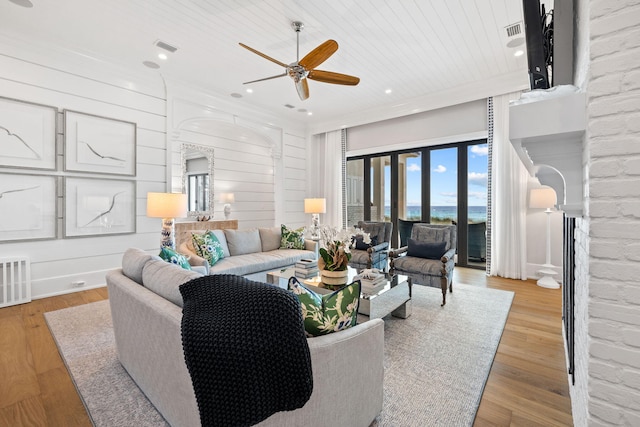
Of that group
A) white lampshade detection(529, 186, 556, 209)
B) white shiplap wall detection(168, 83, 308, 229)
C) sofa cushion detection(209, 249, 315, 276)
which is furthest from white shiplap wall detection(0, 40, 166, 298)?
white lampshade detection(529, 186, 556, 209)

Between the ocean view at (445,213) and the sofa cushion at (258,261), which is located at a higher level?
the ocean view at (445,213)

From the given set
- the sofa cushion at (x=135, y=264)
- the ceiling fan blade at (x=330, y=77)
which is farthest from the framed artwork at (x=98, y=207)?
the ceiling fan blade at (x=330, y=77)

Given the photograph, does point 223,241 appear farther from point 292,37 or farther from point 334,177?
point 334,177

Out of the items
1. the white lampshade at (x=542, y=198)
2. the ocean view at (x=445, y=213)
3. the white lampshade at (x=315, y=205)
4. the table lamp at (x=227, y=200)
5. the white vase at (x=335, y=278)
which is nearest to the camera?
the white vase at (x=335, y=278)

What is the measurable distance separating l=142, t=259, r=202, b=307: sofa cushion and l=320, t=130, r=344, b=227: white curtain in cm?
490

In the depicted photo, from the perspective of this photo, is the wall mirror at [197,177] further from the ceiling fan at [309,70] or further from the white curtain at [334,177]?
the ceiling fan at [309,70]

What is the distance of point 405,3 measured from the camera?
2.79 metres

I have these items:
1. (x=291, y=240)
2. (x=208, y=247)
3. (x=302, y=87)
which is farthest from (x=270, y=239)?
(x=302, y=87)

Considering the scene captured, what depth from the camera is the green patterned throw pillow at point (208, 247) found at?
3629 millimetres

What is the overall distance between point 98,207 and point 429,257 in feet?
14.4

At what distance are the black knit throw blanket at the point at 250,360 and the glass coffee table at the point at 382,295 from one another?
140cm

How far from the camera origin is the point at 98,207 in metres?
3.91

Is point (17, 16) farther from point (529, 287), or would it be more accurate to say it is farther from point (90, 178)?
point (529, 287)

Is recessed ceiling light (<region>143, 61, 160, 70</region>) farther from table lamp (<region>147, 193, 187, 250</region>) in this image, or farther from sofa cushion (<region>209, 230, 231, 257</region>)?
sofa cushion (<region>209, 230, 231, 257</region>)
